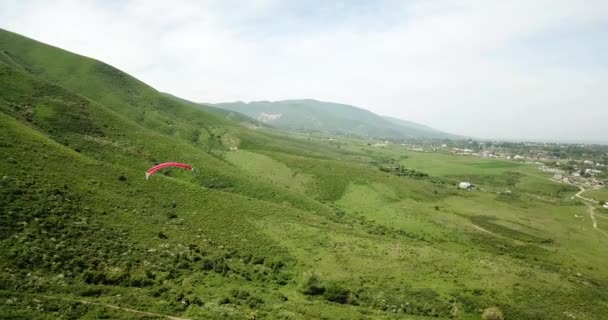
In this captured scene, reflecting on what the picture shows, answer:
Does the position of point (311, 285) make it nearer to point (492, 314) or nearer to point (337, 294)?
point (337, 294)

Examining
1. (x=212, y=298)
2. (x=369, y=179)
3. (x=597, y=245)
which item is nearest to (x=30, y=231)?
(x=212, y=298)

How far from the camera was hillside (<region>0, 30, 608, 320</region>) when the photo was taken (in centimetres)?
3859

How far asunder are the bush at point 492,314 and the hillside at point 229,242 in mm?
1038

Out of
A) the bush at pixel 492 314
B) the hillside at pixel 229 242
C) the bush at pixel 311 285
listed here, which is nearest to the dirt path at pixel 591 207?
the hillside at pixel 229 242

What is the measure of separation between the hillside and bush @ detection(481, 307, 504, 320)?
1038 mm

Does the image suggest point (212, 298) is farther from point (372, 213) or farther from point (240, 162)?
point (240, 162)

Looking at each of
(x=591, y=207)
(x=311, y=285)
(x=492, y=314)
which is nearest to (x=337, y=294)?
(x=311, y=285)

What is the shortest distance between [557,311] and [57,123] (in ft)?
320

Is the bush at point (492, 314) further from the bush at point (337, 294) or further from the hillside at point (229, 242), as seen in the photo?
the bush at point (337, 294)

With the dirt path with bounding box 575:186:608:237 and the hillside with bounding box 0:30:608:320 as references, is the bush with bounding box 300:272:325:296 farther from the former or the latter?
the dirt path with bounding box 575:186:608:237

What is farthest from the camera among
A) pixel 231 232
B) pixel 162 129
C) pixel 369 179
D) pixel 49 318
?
pixel 162 129

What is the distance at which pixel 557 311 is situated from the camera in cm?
4953

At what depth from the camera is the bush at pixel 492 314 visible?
46156 millimetres

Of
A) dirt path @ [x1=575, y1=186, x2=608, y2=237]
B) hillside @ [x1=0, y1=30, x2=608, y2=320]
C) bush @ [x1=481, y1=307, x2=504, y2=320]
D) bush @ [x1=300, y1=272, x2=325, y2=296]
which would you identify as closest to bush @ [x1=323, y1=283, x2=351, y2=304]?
hillside @ [x1=0, y1=30, x2=608, y2=320]
